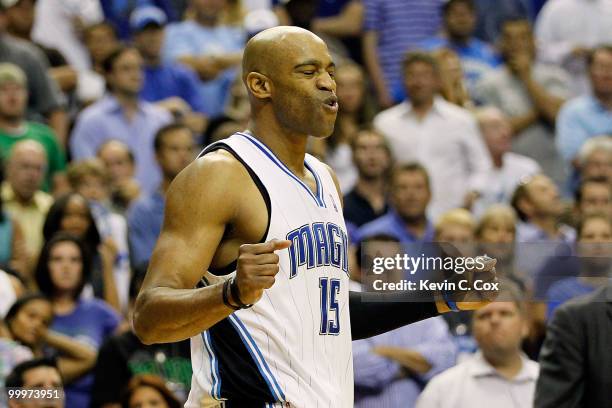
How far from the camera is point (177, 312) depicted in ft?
13.0

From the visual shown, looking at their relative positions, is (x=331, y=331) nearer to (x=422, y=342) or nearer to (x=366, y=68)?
(x=422, y=342)

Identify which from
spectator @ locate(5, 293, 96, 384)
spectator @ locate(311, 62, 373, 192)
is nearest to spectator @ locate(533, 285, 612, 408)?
spectator @ locate(5, 293, 96, 384)

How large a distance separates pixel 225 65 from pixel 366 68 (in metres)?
1.37

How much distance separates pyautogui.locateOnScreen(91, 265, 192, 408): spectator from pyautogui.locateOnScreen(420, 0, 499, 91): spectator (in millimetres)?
5569

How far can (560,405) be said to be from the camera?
5746 millimetres

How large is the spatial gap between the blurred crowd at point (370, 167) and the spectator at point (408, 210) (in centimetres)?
2

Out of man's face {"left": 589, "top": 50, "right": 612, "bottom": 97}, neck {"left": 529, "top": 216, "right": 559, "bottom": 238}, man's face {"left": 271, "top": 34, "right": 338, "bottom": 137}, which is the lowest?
man's face {"left": 271, "top": 34, "right": 338, "bottom": 137}

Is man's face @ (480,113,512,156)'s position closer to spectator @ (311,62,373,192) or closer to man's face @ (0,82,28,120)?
spectator @ (311,62,373,192)

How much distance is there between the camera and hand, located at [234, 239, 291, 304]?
12.2 ft

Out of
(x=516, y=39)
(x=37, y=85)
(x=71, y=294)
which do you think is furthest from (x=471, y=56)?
(x=71, y=294)

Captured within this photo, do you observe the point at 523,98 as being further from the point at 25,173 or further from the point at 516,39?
the point at 25,173

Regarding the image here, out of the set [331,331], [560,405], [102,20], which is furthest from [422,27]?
[331,331]

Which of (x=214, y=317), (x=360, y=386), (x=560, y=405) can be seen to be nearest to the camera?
(x=214, y=317)

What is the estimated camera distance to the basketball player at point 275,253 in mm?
4109
